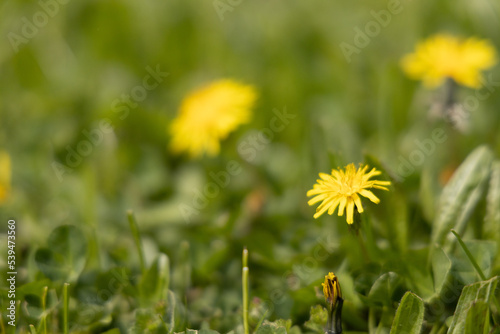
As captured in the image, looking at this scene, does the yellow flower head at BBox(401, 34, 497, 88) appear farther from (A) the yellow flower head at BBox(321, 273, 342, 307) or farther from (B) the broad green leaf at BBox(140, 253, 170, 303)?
(B) the broad green leaf at BBox(140, 253, 170, 303)

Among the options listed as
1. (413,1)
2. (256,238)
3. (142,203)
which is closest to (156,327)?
(256,238)

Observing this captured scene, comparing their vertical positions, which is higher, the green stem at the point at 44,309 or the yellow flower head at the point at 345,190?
the yellow flower head at the point at 345,190

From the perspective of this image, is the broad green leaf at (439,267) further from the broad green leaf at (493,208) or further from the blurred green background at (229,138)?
the broad green leaf at (493,208)

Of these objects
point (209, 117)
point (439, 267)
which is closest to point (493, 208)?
point (439, 267)

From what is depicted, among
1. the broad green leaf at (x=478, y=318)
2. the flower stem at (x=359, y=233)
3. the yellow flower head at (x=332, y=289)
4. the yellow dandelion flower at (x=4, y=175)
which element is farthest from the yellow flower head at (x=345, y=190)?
the yellow dandelion flower at (x=4, y=175)

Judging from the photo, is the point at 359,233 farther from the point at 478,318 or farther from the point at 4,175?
the point at 4,175

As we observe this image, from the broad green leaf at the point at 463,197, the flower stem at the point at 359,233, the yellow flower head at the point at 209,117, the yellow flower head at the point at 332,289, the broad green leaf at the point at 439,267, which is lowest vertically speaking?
the yellow flower head at the point at 332,289
